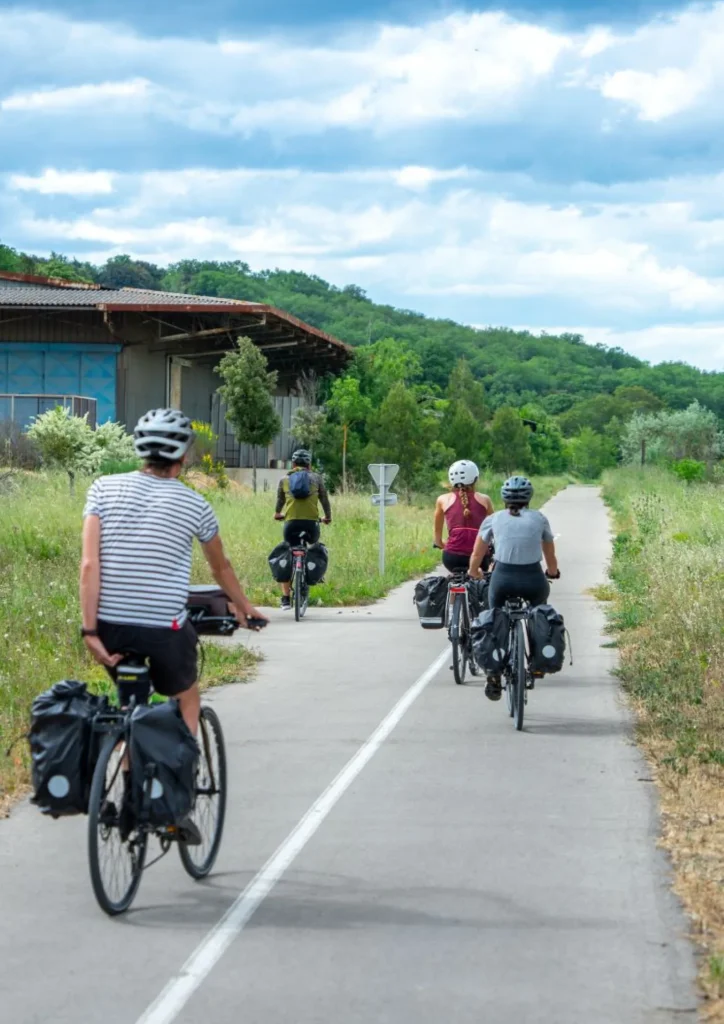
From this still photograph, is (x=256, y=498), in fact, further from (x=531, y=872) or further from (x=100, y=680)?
(x=531, y=872)

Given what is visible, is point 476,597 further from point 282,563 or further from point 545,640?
point 282,563

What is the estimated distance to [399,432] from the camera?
53375 mm

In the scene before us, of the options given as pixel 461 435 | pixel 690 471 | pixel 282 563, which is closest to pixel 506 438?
pixel 461 435

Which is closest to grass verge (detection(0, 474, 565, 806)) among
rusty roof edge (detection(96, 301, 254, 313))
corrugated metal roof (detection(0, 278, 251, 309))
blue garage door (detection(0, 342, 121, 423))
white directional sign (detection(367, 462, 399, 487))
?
white directional sign (detection(367, 462, 399, 487))

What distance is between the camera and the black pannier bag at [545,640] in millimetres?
10156

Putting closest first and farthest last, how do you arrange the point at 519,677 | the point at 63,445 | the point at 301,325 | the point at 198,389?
the point at 519,677 → the point at 63,445 → the point at 301,325 → the point at 198,389

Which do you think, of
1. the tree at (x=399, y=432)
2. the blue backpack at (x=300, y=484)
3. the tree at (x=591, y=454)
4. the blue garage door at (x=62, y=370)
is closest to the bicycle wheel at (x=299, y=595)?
the blue backpack at (x=300, y=484)

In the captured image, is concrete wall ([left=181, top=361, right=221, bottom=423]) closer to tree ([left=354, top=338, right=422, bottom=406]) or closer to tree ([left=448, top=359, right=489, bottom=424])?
tree ([left=354, top=338, right=422, bottom=406])

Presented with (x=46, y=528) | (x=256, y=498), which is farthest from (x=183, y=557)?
(x=256, y=498)

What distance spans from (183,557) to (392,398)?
155 feet

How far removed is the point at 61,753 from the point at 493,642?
5224 mm

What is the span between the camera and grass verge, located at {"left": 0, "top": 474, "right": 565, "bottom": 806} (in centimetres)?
1118

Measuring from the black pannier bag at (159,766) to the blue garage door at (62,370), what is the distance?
38830mm

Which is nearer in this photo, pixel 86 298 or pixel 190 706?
pixel 190 706
